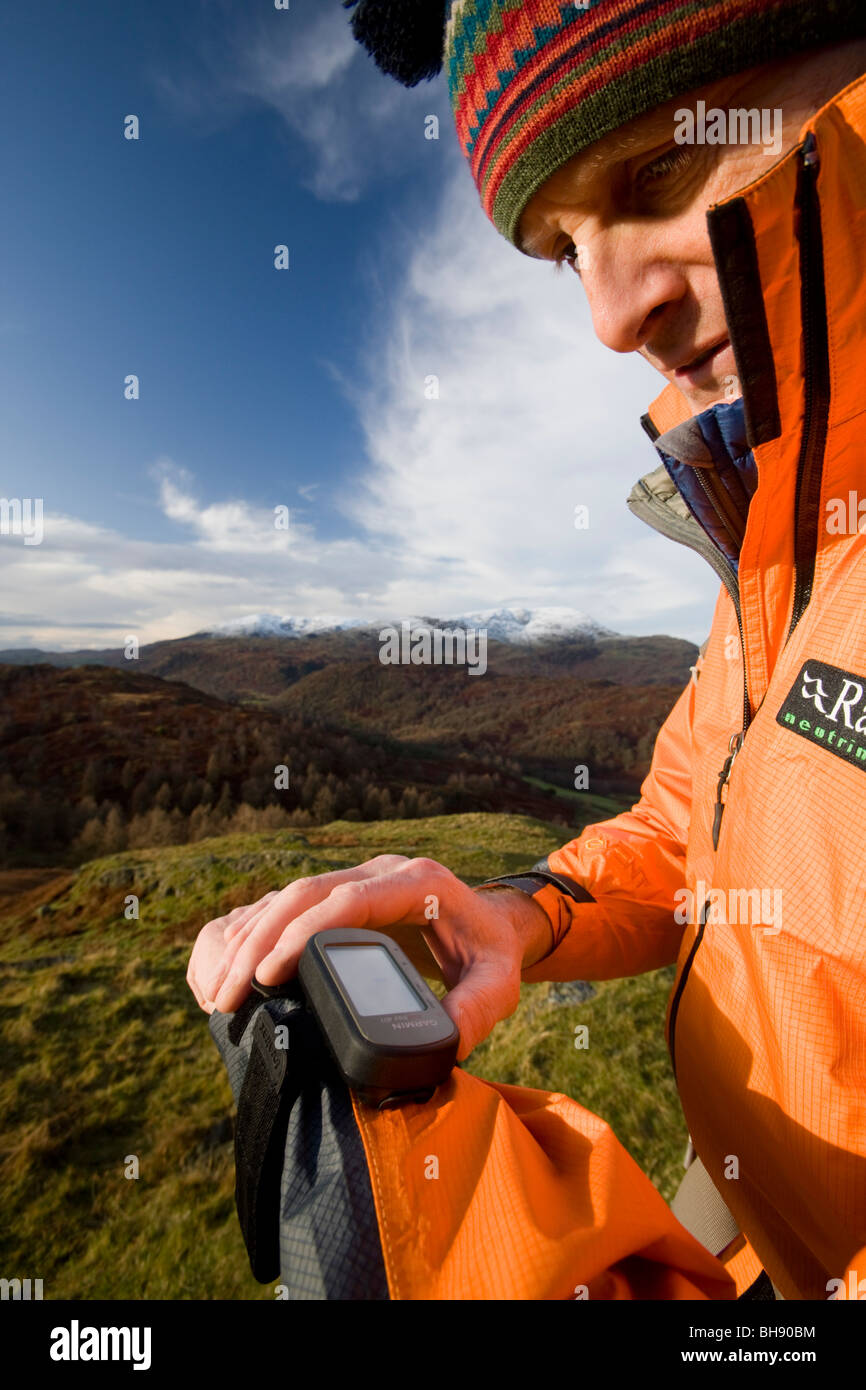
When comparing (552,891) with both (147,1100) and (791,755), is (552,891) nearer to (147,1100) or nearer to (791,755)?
(791,755)

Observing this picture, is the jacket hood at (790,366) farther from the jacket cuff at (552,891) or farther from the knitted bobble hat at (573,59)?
the jacket cuff at (552,891)

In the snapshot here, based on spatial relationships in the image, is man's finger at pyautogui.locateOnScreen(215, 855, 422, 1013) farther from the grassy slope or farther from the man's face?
the grassy slope

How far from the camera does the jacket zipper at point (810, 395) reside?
1133 mm

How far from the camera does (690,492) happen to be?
1.79m

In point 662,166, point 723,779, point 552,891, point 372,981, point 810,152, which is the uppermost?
point 662,166

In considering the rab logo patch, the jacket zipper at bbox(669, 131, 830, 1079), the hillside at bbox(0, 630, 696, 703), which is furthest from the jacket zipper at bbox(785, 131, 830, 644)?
the hillside at bbox(0, 630, 696, 703)

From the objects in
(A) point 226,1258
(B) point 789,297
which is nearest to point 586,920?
(B) point 789,297

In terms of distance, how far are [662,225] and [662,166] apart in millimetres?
117

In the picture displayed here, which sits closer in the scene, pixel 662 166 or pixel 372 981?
pixel 372 981

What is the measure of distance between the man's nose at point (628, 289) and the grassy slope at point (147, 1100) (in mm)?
4110

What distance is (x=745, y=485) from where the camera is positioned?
1.67m

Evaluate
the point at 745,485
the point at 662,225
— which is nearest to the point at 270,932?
the point at 745,485
